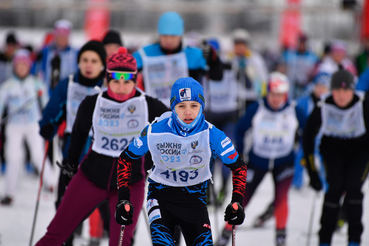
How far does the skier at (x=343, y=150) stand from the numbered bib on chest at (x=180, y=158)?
1978 millimetres

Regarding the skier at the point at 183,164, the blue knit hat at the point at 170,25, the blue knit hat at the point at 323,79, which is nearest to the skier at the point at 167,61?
the blue knit hat at the point at 170,25

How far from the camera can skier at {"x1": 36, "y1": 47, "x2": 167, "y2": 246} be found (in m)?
4.49

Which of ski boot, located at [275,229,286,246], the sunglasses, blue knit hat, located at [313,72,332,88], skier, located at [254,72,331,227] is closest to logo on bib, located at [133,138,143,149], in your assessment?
the sunglasses

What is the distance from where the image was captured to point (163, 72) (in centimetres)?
630

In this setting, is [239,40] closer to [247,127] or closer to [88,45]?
[247,127]

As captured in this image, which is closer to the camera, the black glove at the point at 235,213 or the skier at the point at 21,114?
the black glove at the point at 235,213

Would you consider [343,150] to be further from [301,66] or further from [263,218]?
[301,66]

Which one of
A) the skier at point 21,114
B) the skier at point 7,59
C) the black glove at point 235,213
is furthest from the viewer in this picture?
the skier at point 7,59

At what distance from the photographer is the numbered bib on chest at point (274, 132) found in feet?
21.9

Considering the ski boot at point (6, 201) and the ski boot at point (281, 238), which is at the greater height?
the ski boot at point (281, 238)

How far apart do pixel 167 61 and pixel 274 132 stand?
162 centimetres

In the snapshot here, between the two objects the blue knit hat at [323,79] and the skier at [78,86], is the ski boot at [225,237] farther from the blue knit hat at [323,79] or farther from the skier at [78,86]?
the blue knit hat at [323,79]

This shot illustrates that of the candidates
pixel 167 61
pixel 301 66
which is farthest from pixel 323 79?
pixel 301 66

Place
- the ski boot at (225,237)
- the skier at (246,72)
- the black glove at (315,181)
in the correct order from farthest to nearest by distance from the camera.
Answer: the skier at (246,72) → the ski boot at (225,237) → the black glove at (315,181)
